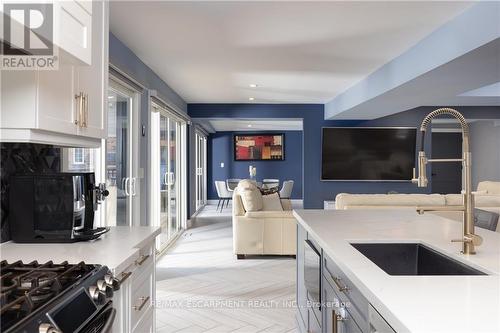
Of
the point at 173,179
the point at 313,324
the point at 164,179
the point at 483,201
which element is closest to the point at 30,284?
the point at 313,324

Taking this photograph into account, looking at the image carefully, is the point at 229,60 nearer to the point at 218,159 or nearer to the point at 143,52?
the point at 143,52

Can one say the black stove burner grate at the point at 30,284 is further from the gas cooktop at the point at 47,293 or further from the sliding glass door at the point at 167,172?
the sliding glass door at the point at 167,172

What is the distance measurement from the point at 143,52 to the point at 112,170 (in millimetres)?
1209

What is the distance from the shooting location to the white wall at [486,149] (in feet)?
27.8

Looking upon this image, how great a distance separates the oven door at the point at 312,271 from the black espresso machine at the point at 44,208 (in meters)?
1.23

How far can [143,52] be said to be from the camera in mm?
3502

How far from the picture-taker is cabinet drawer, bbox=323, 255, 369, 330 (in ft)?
3.82

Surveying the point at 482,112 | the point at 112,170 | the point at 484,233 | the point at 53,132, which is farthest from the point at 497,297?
the point at 482,112

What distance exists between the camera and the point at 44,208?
1709mm

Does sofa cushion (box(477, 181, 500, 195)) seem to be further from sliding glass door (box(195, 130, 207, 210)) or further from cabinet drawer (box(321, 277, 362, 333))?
sliding glass door (box(195, 130, 207, 210))

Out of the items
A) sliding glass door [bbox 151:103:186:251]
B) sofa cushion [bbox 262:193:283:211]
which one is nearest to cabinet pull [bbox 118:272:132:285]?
sliding glass door [bbox 151:103:186:251]

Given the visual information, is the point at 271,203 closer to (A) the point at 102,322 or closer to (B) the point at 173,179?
(B) the point at 173,179

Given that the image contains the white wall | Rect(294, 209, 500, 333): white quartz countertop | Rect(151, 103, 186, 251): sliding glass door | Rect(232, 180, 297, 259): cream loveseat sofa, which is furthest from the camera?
the white wall

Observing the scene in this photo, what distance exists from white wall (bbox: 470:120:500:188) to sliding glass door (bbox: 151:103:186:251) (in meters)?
7.33
